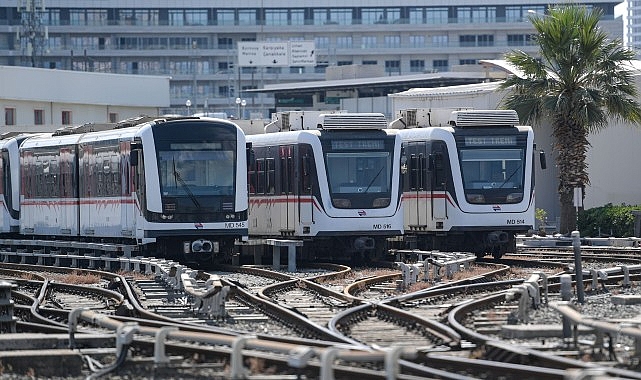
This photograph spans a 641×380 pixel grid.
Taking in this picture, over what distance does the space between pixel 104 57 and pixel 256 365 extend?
124m

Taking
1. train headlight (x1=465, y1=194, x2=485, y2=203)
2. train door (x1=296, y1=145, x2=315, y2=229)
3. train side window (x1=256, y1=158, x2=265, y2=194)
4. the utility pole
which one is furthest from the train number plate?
the utility pole

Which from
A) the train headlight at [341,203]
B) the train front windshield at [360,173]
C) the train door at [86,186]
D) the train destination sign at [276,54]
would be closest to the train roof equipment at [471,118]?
the train front windshield at [360,173]

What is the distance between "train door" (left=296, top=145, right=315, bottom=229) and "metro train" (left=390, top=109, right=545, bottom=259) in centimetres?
246

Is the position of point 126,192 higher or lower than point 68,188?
lower

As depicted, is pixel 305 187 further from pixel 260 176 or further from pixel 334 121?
pixel 260 176

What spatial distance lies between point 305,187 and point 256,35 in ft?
354

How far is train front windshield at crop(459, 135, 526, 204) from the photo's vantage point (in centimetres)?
3150

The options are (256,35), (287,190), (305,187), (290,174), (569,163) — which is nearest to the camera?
(305,187)

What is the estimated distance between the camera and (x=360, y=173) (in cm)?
3031

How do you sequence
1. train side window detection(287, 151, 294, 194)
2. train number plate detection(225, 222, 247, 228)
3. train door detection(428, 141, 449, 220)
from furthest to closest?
train door detection(428, 141, 449, 220)
train side window detection(287, 151, 294, 194)
train number plate detection(225, 222, 247, 228)

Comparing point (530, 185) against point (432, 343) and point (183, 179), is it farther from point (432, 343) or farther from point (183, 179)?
point (432, 343)

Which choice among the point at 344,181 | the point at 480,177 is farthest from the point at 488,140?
the point at 344,181

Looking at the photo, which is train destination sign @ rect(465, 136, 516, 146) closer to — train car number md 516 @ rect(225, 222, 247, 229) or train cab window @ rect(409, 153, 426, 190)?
train cab window @ rect(409, 153, 426, 190)

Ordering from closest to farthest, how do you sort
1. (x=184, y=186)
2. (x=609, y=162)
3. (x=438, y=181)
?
(x=184, y=186)
(x=438, y=181)
(x=609, y=162)
